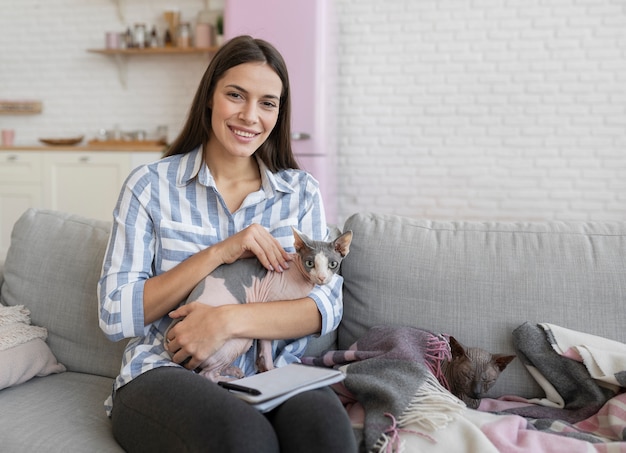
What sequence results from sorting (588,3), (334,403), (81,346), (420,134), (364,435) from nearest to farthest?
(334,403) → (364,435) → (81,346) → (588,3) → (420,134)

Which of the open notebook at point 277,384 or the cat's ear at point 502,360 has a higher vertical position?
the open notebook at point 277,384

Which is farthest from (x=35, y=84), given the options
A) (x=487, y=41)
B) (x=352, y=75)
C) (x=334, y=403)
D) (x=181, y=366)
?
(x=334, y=403)

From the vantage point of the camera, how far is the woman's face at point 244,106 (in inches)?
69.2

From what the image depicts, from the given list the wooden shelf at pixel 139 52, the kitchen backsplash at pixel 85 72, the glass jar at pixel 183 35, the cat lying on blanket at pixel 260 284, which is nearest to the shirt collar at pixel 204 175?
the cat lying on blanket at pixel 260 284

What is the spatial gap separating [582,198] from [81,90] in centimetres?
446

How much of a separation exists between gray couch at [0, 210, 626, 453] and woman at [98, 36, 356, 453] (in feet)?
0.59

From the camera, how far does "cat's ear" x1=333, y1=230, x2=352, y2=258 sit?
171 cm

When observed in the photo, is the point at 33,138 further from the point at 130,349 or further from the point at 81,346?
the point at 130,349

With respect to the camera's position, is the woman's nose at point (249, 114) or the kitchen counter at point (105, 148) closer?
the woman's nose at point (249, 114)

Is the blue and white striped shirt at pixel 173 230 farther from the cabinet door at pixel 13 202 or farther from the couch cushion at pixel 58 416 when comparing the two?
the cabinet door at pixel 13 202

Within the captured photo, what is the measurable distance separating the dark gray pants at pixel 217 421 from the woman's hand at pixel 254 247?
34 centimetres

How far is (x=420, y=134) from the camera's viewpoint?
17.1ft

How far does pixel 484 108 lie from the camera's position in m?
5.09

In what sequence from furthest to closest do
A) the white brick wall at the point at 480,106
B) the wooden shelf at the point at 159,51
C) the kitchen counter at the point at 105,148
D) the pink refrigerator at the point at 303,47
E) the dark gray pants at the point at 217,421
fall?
the wooden shelf at the point at 159,51
the kitchen counter at the point at 105,148
the white brick wall at the point at 480,106
the pink refrigerator at the point at 303,47
the dark gray pants at the point at 217,421
